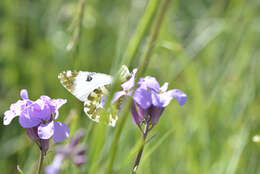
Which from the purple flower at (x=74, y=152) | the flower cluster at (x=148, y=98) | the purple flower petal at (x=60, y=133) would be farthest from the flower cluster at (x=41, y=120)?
the purple flower at (x=74, y=152)

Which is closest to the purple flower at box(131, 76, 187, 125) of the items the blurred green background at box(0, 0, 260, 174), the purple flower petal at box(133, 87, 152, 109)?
the purple flower petal at box(133, 87, 152, 109)

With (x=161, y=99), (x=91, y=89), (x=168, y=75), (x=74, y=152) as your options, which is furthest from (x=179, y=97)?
(x=168, y=75)

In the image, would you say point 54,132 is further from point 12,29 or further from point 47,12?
point 47,12

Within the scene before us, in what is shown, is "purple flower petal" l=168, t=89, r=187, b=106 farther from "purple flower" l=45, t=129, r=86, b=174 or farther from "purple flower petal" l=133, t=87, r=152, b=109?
"purple flower" l=45, t=129, r=86, b=174

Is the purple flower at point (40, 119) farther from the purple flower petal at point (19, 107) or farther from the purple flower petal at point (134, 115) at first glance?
the purple flower petal at point (134, 115)

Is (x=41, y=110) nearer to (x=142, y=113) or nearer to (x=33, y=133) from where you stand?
(x=33, y=133)

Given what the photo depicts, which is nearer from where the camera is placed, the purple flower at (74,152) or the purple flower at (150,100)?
the purple flower at (150,100)
